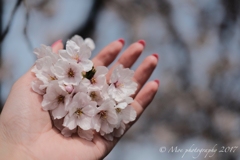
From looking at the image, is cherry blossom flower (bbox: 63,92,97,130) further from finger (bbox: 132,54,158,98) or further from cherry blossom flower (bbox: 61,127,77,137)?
finger (bbox: 132,54,158,98)

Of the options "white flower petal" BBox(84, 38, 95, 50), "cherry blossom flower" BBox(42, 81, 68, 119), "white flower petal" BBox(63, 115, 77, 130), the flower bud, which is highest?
"white flower petal" BBox(84, 38, 95, 50)

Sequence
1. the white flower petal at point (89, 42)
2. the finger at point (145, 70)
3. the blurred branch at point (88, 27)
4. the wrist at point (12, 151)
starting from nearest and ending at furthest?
the wrist at point (12, 151) < the finger at point (145, 70) < the white flower petal at point (89, 42) < the blurred branch at point (88, 27)

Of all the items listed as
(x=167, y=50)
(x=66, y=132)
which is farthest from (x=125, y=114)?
(x=167, y=50)

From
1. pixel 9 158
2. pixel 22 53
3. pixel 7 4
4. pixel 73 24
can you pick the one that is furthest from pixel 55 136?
pixel 7 4

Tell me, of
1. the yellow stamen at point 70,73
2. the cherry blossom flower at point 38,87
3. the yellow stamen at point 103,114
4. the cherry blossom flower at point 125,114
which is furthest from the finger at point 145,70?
the cherry blossom flower at point 38,87

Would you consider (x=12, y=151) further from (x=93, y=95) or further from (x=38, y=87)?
(x=93, y=95)

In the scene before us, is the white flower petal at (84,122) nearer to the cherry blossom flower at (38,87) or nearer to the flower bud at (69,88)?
the flower bud at (69,88)

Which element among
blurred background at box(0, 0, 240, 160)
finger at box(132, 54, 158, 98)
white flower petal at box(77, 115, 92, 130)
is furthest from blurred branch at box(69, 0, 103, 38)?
white flower petal at box(77, 115, 92, 130)
